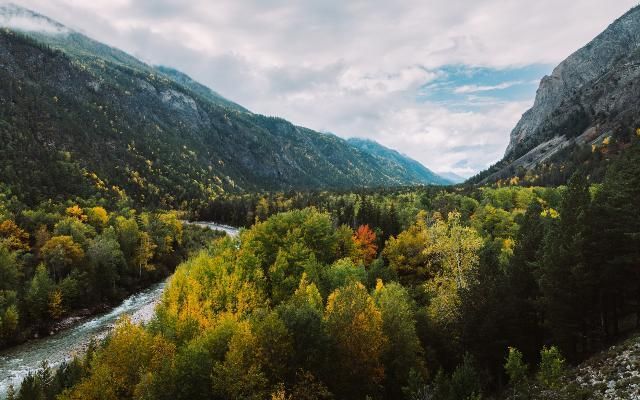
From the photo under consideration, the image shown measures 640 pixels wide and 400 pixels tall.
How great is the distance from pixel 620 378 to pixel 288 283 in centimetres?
4079

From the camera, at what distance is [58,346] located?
5838 cm

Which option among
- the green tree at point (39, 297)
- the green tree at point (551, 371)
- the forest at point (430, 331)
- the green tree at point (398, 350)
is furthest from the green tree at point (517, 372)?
the green tree at point (39, 297)

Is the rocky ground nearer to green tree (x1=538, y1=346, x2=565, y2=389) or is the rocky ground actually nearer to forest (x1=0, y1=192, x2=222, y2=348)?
green tree (x1=538, y1=346, x2=565, y2=389)

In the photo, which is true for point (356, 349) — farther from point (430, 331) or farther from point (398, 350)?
point (430, 331)

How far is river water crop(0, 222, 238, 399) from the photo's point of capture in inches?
1972

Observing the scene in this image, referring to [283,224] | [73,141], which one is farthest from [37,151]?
[283,224]

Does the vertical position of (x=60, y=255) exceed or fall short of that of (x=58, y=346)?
it exceeds it

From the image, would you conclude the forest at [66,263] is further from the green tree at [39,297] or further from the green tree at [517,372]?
the green tree at [517,372]

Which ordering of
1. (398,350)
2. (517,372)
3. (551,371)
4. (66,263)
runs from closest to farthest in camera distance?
(551,371) → (517,372) → (398,350) → (66,263)

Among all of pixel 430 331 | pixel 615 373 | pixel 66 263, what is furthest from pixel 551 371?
pixel 66 263

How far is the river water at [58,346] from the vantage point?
50088 mm

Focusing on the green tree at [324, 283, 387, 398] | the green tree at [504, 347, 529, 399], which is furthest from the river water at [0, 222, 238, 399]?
the green tree at [504, 347, 529, 399]

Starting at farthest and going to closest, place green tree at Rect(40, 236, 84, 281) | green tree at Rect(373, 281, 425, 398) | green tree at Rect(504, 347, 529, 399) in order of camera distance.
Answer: green tree at Rect(40, 236, 84, 281), green tree at Rect(373, 281, 425, 398), green tree at Rect(504, 347, 529, 399)

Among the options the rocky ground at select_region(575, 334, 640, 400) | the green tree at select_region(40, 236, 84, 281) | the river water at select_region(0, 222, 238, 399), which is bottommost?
the river water at select_region(0, 222, 238, 399)
